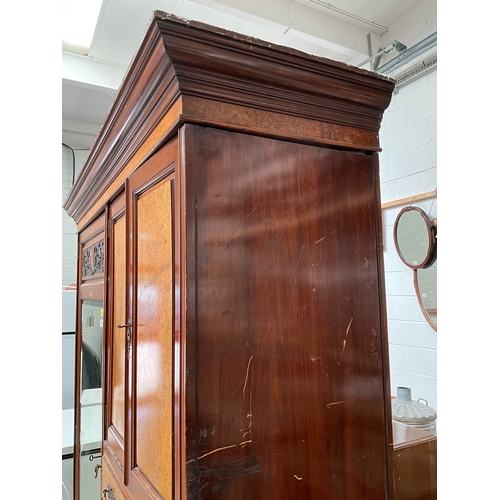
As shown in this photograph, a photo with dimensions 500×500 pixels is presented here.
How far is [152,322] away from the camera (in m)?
0.86

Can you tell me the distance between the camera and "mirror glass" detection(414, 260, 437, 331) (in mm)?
1858

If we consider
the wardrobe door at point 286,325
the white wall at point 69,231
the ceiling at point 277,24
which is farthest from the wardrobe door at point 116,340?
the white wall at point 69,231

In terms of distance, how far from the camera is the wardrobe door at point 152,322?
76cm

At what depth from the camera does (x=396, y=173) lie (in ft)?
6.93

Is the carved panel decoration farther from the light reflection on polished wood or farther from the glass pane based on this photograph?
the light reflection on polished wood

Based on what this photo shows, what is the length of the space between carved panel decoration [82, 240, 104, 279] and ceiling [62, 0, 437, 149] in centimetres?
102

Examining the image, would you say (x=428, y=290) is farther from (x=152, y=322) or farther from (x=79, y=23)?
(x=79, y=23)

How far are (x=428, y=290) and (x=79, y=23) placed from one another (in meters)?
2.14

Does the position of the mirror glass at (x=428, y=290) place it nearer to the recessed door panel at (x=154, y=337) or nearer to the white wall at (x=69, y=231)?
the recessed door panel at (x=154, y=337)

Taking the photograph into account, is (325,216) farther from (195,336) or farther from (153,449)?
(153,449)

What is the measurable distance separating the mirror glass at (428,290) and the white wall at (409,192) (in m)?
0.05

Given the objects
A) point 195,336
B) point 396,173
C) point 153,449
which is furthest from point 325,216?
point 396,173

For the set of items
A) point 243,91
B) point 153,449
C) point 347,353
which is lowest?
point 153,449
